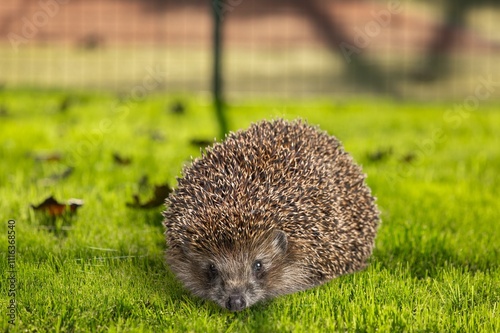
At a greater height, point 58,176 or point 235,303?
point 58,176

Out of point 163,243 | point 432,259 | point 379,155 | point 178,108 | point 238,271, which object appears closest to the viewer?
point 238,271

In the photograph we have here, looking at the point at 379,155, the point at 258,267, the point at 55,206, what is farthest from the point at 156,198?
the point at 379,155

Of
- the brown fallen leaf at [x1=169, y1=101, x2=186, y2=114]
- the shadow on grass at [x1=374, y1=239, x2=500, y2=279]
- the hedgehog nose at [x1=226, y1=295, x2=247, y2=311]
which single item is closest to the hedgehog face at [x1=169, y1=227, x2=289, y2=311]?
the hedgehog nose at [x1=226, y1=295, x2=247, y2=311]

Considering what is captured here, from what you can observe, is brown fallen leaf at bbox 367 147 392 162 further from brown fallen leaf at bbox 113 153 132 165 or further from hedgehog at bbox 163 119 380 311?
hedgehog at bbox 163 119 380 311

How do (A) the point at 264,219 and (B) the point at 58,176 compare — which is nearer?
(A) the point at 264,219

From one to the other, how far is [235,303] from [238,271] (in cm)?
26

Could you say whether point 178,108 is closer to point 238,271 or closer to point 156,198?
point 156,198

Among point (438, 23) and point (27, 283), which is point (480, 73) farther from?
point (27, 283)

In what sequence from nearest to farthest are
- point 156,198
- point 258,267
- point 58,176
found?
point 258,267 → point 156,198 → point 58,176

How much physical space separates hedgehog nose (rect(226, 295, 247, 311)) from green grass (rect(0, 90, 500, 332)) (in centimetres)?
7

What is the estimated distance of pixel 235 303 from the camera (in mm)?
4344

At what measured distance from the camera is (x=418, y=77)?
13.9 metres

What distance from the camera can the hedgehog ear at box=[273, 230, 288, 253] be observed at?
468cm

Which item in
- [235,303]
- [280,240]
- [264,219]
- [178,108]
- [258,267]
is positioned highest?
[178,108]
